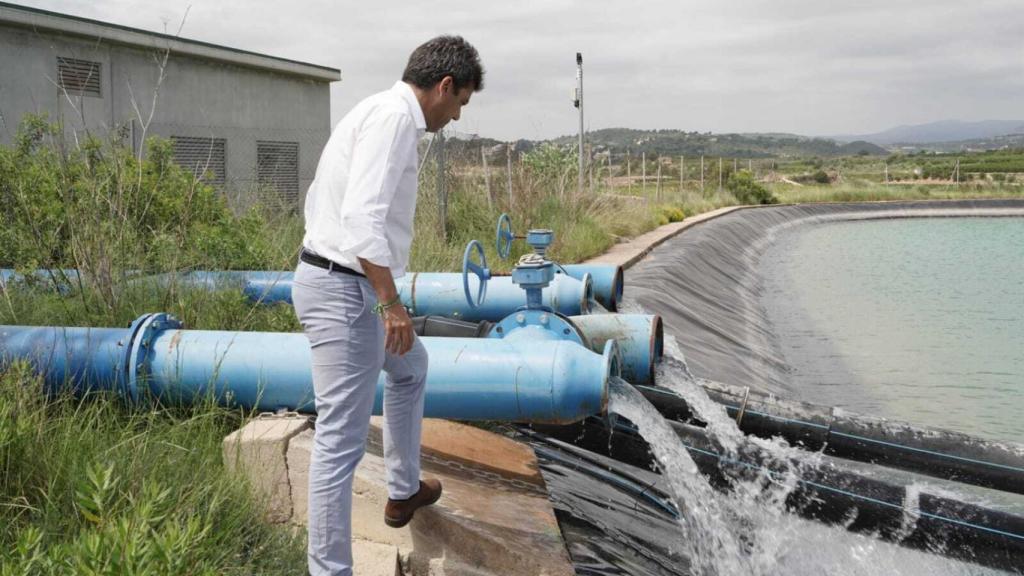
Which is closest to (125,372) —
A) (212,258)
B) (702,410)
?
(212,258)

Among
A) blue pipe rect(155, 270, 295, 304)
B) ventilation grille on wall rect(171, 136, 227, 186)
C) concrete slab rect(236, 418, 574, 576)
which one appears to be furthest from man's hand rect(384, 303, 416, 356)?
ventilation grille on wall rect(171, 136, 227, 186)

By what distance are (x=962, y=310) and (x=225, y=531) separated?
13.7 m

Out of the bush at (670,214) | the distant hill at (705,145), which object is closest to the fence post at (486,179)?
the bush at (670,214)

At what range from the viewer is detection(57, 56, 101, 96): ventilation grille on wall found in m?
11.3

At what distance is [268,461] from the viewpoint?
349cm

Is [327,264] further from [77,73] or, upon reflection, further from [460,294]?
[77,73]

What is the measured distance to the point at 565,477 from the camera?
13.8ft

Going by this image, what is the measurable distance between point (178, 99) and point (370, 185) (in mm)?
11627

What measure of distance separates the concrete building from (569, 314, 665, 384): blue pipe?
5127mm

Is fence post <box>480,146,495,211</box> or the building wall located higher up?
the building wall

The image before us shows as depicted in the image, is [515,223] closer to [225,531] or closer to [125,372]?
[125,372]

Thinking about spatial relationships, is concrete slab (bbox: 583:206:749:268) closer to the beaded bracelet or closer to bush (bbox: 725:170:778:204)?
the beaded bracelet

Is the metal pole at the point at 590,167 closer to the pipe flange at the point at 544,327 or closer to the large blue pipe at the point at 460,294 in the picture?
the large blue pipe at the point at 460,294

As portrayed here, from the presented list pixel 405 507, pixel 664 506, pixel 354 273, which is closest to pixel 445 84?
pixel 354 273
